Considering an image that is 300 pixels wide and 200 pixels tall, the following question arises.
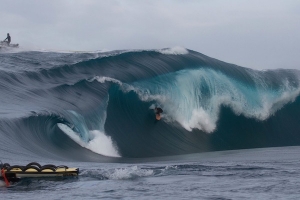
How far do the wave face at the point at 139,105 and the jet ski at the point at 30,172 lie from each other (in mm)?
5364

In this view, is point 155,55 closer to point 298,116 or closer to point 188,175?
point 298,116

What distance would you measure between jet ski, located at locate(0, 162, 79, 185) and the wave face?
536 cm

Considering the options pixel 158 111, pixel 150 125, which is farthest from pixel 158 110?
pixel 150 125

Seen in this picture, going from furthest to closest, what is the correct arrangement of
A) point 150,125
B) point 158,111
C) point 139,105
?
point 139,105 < point 158,111 < point 150,125

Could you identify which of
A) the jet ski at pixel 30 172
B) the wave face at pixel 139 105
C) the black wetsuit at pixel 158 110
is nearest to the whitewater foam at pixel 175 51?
the wave face at pixel 139 105

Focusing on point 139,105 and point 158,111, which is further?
point 139,105

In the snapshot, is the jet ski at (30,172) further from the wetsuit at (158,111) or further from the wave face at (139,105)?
the wetsuit at (158,111)

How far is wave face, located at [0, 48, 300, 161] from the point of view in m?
26.2

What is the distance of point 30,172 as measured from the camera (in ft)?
53.8

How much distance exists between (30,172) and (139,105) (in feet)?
55.0

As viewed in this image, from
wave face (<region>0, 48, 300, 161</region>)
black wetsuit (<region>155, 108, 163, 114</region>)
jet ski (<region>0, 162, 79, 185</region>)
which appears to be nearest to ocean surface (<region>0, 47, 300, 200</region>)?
wave face (<region>0, 48, 300, 161</region>)

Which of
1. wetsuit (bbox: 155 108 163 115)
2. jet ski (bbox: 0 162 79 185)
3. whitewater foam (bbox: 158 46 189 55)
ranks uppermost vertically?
whitewater foam (bbox: 158 46 189 55)

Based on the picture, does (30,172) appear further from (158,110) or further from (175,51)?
(175,51)

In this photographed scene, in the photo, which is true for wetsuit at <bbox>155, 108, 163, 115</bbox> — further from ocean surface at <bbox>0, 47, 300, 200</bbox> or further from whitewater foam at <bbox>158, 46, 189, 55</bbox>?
whitewater foam at <bbox>158, 46, 189, 55</bbox>
